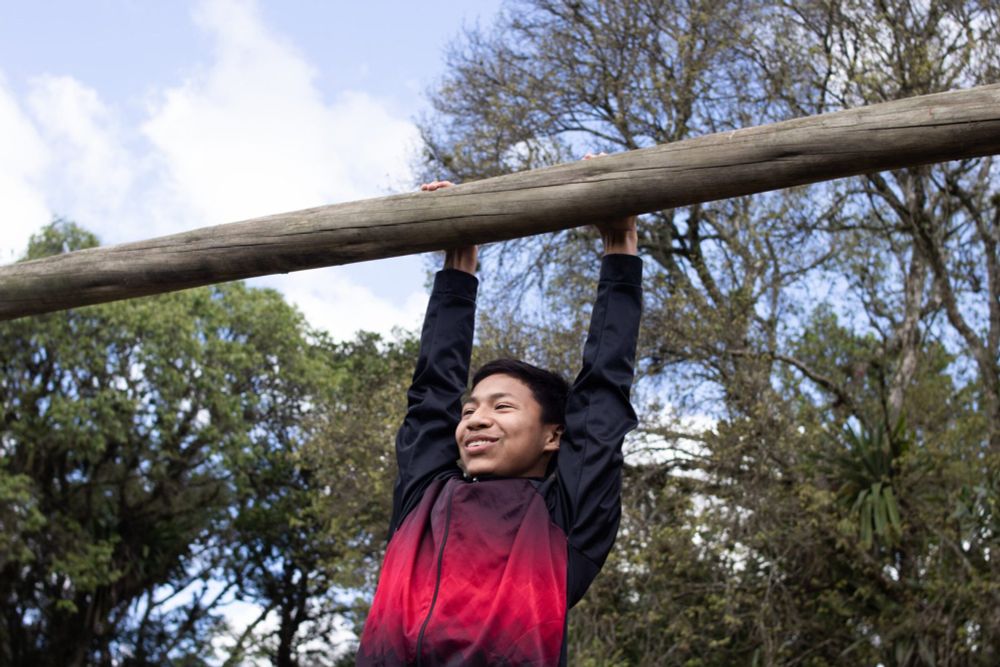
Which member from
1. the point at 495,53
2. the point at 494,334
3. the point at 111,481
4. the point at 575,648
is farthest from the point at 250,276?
the point at 111,481

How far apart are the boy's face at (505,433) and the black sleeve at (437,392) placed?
0.07 meters

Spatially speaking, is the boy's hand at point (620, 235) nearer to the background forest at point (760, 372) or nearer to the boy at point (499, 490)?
the boy at point (499, 490)

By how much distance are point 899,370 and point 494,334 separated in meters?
4.28

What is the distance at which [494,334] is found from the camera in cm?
1188

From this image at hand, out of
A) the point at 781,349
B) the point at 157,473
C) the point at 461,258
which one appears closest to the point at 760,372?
the point at 781,349

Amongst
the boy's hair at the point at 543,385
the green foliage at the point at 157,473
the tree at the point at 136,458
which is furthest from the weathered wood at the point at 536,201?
the tree at the point at 136,458

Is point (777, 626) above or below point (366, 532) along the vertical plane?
below

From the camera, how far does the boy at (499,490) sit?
2305mm

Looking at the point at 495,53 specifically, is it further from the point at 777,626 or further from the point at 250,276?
the point at 250,276

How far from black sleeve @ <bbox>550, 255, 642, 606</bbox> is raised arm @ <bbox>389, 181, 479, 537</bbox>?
316mm

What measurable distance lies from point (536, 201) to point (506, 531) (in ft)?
2.44

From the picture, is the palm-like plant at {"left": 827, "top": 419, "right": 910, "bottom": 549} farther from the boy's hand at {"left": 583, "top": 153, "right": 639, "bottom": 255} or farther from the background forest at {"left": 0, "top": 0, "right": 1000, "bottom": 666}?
the boy's hand at {"left": 583, "top": 153, "right": 639, "bottom": 255}

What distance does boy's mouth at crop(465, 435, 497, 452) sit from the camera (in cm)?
Result: 259

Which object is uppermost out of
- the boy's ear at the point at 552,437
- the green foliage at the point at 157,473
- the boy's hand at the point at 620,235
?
the green foliage at the point at 157,473
